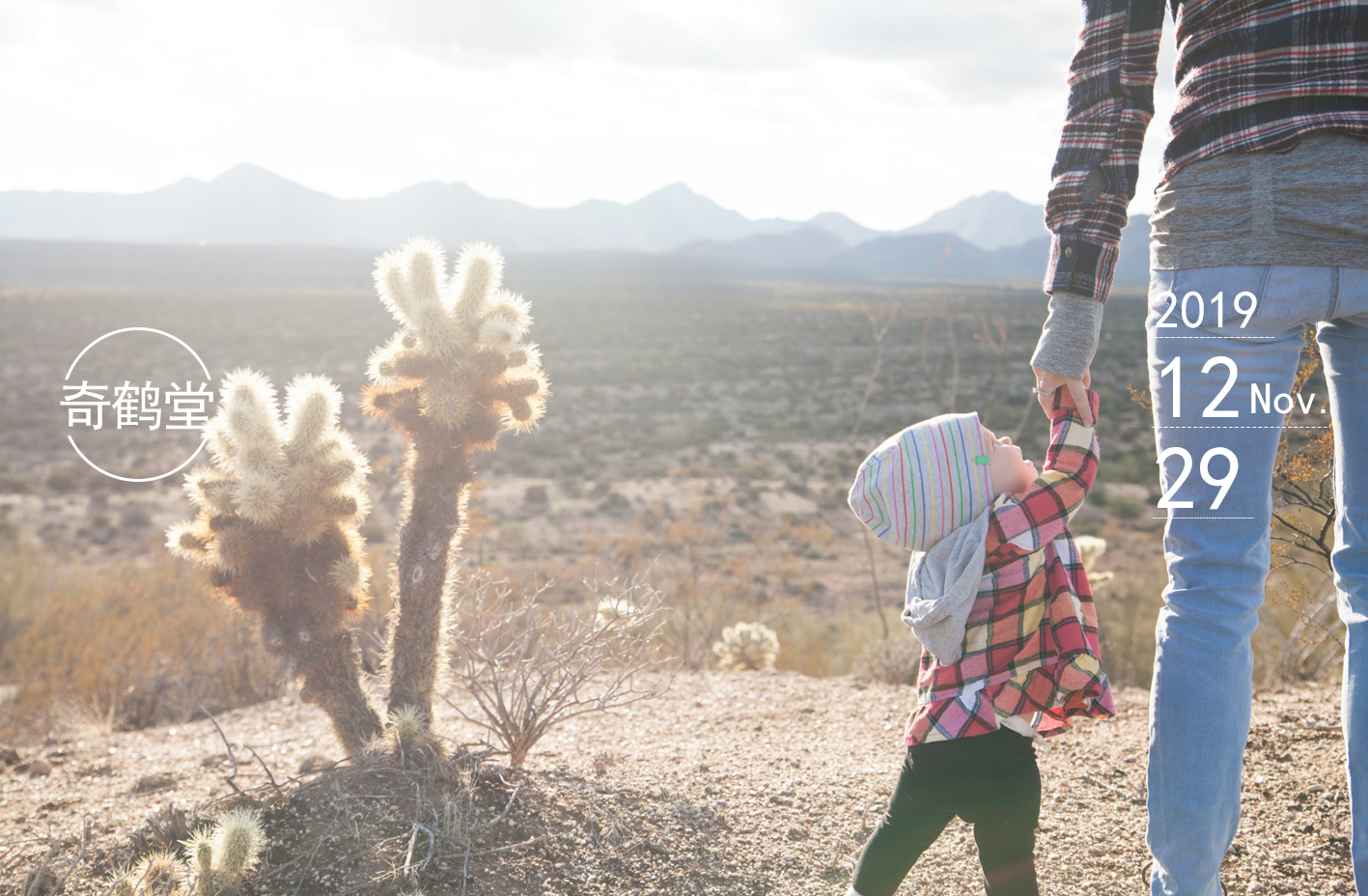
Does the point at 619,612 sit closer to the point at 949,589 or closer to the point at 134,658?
the point at 949,589

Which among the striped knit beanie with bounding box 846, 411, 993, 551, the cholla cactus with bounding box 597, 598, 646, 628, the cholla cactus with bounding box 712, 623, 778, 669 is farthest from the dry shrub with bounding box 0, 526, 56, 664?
the striped knit beanie with bounding box 846, 411, 993, 551

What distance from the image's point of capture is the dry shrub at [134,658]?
502cm

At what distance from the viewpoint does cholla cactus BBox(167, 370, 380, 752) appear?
247 centimetres

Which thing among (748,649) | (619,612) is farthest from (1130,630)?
(619,612)

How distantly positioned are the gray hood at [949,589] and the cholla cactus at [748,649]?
148 inches

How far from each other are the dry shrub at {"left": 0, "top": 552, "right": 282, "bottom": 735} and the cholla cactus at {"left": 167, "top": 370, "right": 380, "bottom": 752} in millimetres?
2348

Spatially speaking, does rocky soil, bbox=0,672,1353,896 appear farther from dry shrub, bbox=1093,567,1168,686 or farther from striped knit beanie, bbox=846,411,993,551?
dry shrub, bbox=1093,567,1168,686

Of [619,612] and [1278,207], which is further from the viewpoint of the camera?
[619,612]

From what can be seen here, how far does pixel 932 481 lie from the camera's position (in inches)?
67.3

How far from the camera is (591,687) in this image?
13.8 ft

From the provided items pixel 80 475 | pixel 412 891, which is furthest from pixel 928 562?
pixel 80 475

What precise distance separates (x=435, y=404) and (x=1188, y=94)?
71.0 inches

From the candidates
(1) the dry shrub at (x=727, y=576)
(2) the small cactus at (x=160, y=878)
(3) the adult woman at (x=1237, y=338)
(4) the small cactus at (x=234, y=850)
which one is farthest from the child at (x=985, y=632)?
(1) the dry shrub at (x=727, y=576)

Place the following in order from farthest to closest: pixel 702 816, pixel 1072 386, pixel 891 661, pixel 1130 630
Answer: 1. pixel 1130 630
2. pixel 891 661
3. pixel 702 816
4. pixel 1072 386
